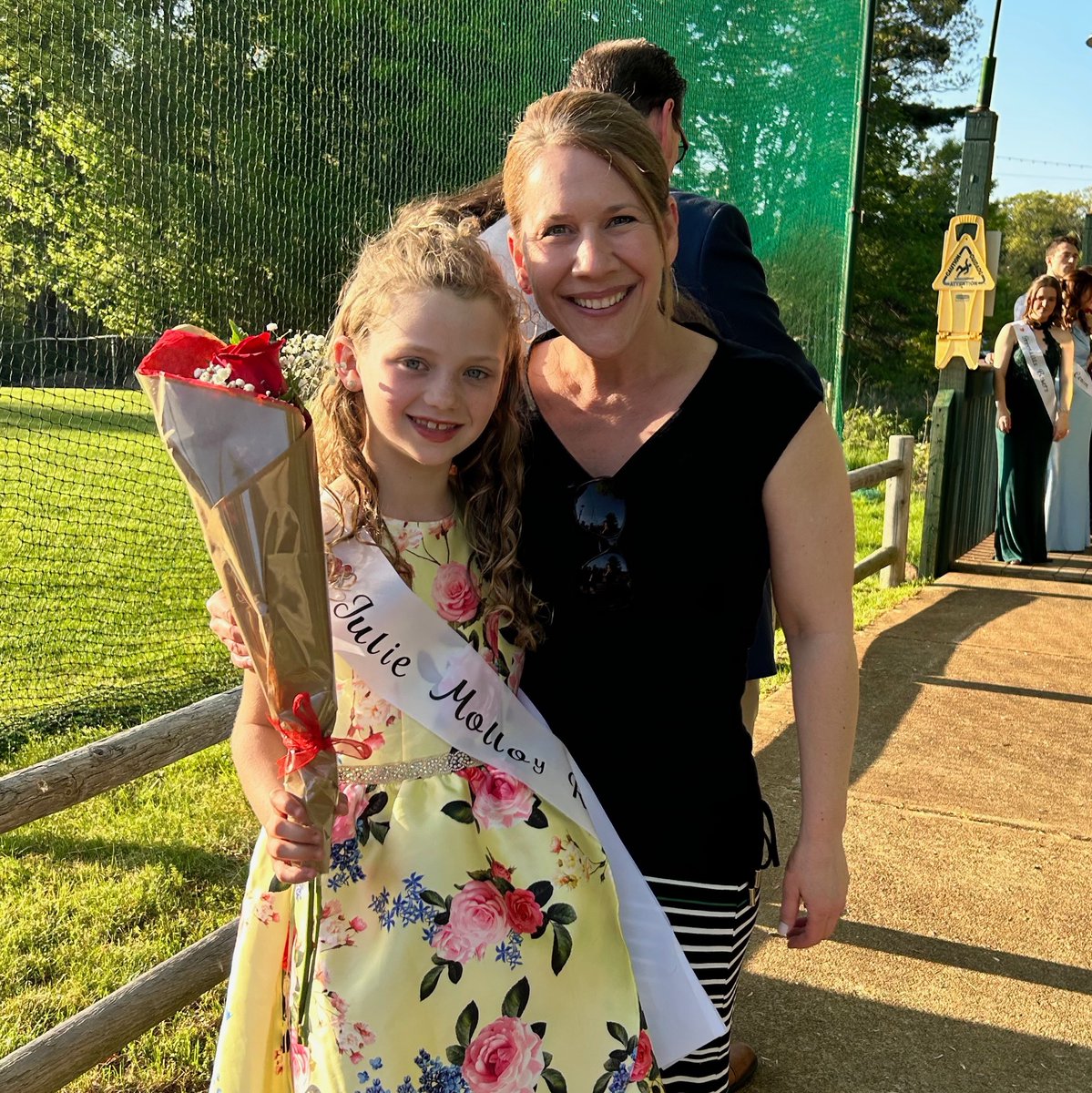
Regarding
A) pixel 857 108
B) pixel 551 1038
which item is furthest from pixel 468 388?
pixel 857 108

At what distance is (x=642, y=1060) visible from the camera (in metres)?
1.55

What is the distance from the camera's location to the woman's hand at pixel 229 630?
149 centimetres

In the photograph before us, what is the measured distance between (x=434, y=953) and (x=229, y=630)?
484 mm

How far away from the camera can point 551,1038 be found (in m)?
1.50

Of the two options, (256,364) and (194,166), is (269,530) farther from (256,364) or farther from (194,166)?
(194,166)

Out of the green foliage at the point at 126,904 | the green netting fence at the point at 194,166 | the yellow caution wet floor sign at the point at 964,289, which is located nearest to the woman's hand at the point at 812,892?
the green foliage at the point at 126,904

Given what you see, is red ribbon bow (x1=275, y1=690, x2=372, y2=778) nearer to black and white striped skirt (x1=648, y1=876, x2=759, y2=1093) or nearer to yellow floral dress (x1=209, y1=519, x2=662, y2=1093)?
yellow floral dress (x1=209, y1=519, x2=662, y2=1093)

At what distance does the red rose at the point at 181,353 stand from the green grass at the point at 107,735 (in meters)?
1.89

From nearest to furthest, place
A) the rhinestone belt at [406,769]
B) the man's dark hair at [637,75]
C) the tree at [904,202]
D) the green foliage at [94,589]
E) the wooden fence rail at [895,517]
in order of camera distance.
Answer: the rhinestone belt at [406,769] → the man's dark hair at [637,75] → the green foliage at [94,589] → the wooden fence rail at [895,517] → the tree at [904,202]

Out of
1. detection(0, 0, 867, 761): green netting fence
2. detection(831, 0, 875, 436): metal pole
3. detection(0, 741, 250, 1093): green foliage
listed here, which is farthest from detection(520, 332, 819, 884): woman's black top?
detection(831, 0, 875, 436): metal pole

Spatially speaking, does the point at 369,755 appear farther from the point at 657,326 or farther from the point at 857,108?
the point at 857,108

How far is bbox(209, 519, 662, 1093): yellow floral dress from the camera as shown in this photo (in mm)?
1442

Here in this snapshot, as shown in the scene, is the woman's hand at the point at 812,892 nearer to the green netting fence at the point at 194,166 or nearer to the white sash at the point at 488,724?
the white sash at the point at 488,724

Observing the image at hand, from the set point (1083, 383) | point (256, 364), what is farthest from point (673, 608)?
point (1083, 383)
